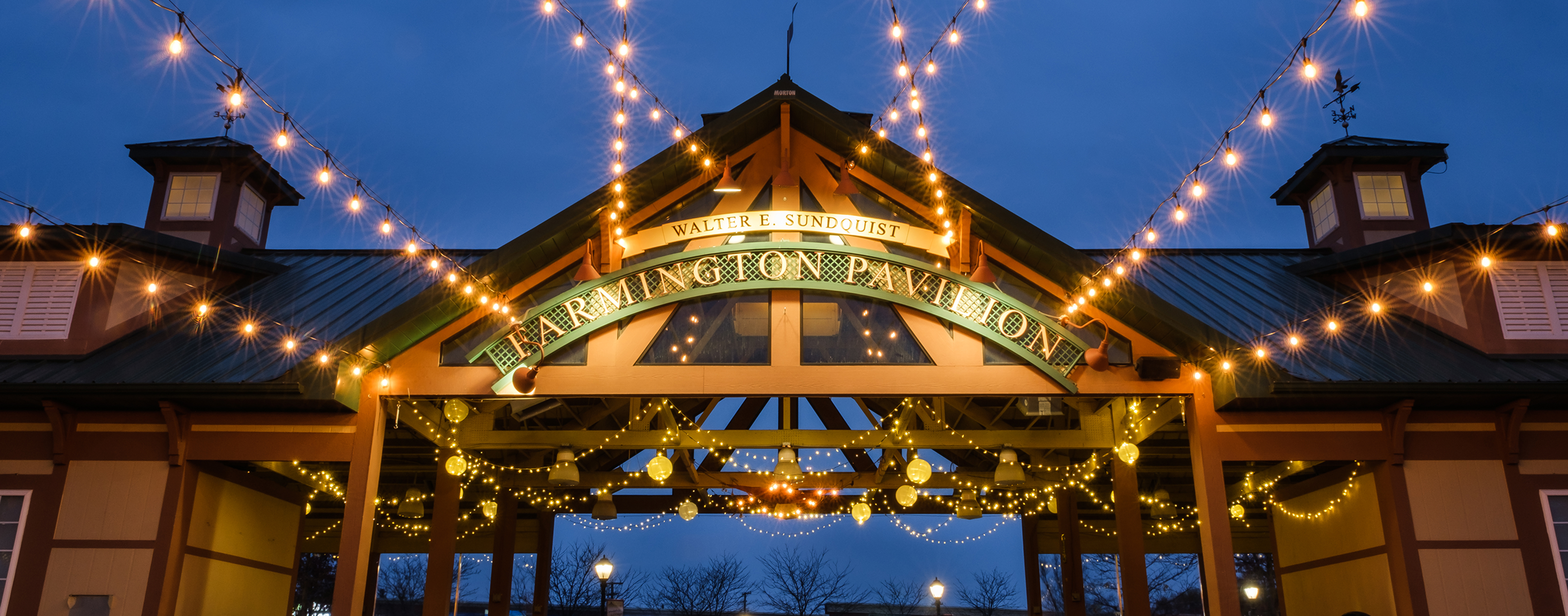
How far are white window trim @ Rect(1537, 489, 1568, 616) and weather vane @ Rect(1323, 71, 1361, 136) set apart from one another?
7269 mm

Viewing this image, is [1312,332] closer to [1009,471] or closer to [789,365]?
[1009,471]

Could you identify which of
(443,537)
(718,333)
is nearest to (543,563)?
(443,537)

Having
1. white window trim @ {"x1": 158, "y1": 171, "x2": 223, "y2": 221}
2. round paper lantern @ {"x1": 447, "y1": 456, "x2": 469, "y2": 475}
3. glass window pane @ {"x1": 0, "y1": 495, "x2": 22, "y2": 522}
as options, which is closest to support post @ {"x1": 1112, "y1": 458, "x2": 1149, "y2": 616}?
round paper lantern @ {"x1": 447, "y1": 456, "x2": 469, "y2": 475}

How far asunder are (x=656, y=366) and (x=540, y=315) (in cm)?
137

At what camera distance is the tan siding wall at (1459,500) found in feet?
32.9

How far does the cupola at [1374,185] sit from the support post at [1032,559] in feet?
23.9

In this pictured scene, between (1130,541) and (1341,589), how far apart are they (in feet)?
7.67

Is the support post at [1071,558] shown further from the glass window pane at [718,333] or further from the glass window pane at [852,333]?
the glass window pane at [718,333]

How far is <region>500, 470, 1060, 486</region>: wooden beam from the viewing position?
15.1m

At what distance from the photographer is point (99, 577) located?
10133mm

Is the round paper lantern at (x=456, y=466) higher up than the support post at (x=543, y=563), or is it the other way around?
the round paper lantern at (x=456, y=466)

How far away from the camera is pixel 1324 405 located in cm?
1011

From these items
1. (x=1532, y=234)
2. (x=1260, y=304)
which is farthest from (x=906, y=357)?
(x=1532, y=234)

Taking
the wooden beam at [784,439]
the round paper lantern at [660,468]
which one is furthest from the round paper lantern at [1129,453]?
the round paper lantern at [660,468]
